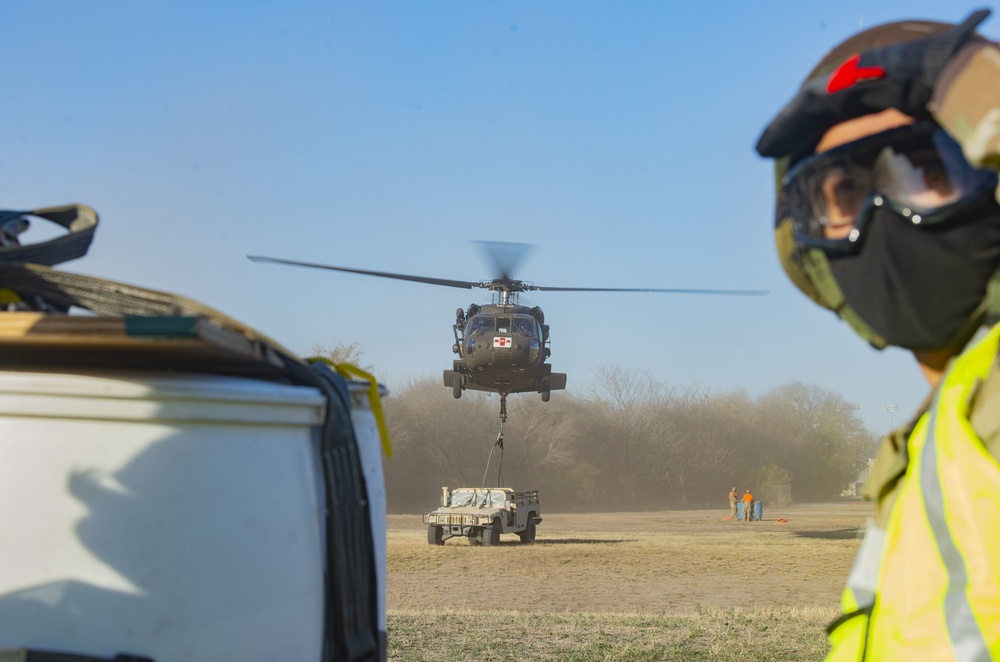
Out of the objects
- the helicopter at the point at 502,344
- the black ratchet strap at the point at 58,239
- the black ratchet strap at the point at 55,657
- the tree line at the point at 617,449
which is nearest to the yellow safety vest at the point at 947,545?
the black ratchet strap at the point at 55,657

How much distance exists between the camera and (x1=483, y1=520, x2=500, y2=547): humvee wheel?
73.8ft

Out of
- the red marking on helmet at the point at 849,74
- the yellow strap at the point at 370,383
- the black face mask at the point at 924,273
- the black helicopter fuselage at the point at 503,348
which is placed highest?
the red marking on helmet at the point at 849,74

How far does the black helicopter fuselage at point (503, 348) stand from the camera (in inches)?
835

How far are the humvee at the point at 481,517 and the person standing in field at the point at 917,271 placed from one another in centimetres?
2167

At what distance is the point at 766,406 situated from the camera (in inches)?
3305

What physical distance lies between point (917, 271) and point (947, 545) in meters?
0.35

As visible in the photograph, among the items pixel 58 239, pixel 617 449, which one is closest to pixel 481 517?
pixel 58 239

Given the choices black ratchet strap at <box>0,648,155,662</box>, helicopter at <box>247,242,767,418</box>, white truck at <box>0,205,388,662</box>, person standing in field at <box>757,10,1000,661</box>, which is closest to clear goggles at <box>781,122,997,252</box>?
person standing in field at <box>757,10,1000,661</box>

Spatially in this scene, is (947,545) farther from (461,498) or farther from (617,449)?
(617,449)

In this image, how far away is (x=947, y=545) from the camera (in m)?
0.97

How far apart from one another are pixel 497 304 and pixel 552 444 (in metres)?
41.7

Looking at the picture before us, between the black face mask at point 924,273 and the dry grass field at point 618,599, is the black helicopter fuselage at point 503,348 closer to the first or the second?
the dry grass field at point 618,599

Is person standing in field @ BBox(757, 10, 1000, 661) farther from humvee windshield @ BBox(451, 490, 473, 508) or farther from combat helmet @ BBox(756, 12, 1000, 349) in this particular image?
humvee windshield @ BBox(451, 490, 473, 508)

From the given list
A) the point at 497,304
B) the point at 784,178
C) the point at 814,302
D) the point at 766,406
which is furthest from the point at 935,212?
the point at 766,406
